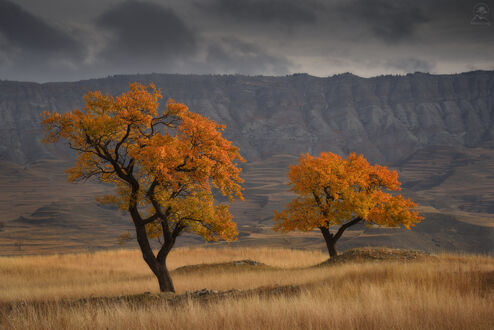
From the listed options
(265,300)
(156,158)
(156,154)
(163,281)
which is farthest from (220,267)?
(265,300)

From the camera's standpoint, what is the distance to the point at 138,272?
35312mm

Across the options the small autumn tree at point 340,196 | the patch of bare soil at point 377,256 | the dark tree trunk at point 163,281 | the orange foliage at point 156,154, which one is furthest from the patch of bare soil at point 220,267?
the orange foliage at point 156,154

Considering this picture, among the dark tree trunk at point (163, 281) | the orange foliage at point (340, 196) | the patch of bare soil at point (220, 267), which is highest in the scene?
the orange foliage at point (340, 196)

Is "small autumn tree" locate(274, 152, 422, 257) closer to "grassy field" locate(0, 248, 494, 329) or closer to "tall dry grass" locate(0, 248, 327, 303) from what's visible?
"grassy field" locate(0, 248, 494, 329)

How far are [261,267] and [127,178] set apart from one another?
1540cm

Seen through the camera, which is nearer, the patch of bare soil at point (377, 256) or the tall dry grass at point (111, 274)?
the tall dry grass at point (111, 274)

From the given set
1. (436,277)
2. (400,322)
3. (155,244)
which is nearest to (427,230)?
(155,244)

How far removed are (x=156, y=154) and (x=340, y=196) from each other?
18393 mm

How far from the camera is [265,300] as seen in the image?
11438mm

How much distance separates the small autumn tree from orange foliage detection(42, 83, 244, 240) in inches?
468

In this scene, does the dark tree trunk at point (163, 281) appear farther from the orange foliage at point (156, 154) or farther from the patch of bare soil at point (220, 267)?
the patch of bare soil at point (220, 267)

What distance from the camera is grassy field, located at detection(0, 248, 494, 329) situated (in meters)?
8.99

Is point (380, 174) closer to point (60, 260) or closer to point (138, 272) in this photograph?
point (138, 272)

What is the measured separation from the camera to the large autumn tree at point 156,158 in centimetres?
1867
